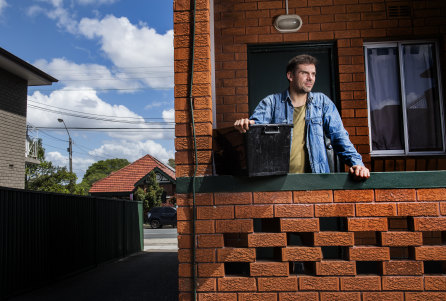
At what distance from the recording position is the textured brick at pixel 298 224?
282 cm

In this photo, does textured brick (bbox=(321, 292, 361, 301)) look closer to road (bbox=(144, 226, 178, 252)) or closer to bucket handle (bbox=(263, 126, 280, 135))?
bucket handle (bbox=(263, 126, 280, 135))

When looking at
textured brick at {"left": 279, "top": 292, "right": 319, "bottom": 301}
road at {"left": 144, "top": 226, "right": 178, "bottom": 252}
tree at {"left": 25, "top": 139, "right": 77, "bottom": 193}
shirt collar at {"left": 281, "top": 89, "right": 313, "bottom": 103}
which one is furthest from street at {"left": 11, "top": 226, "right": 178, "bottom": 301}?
tree at {"left": 25, "top": 139, "right": 77, "bottom": 193}

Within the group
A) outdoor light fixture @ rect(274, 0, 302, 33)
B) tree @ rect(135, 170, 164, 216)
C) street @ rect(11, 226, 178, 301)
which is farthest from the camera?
tree @ rect(135, 170, 164, 216)

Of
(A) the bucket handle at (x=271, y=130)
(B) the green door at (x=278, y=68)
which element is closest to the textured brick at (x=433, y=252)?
(A) the bucket handle at (x=271, y=130)

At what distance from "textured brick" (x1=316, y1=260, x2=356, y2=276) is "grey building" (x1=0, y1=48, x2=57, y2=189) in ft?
43.2

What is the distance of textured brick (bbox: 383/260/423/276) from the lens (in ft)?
9.00

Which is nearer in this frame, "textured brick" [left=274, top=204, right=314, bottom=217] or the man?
"textured brick" [left=274, top=204, right=314, bottom=217]

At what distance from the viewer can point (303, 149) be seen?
10.6 ft

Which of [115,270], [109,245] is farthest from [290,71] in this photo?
[109,245]

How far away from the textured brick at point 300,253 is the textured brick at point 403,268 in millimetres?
453

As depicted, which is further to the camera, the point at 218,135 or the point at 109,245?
the point at 109,245

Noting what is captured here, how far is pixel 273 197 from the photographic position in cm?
286

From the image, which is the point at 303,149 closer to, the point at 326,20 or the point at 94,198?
the point at 326,20

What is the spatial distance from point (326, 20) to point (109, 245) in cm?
854
